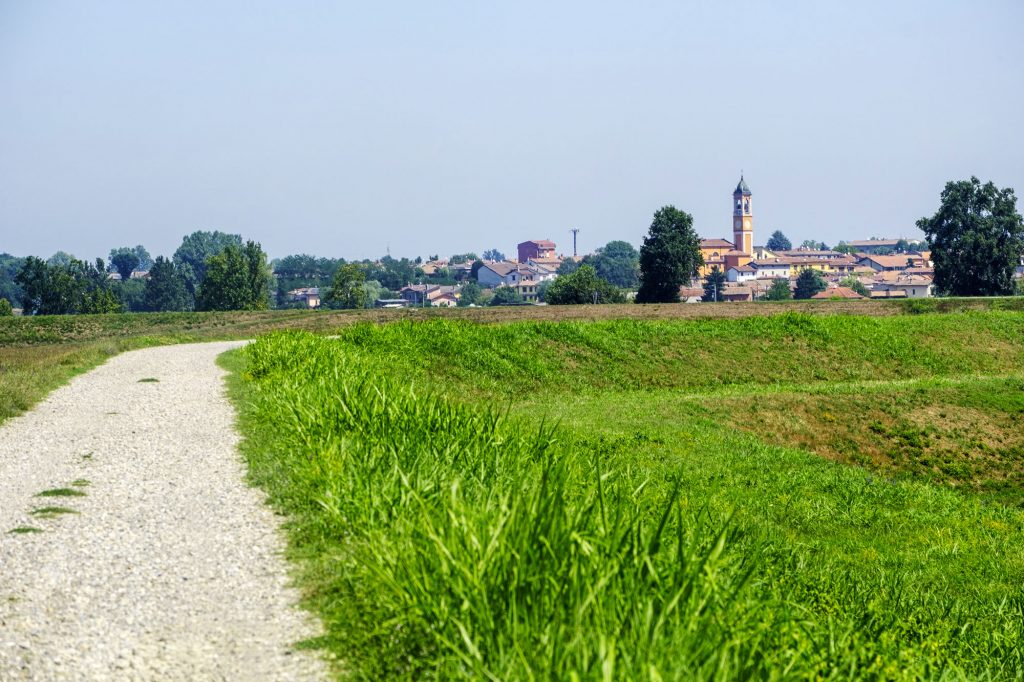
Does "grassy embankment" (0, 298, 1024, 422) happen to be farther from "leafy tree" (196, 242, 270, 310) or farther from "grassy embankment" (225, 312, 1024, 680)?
"leafy tree" (196, 242, 270, 310)

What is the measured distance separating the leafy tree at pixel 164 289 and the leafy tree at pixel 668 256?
2917 inches

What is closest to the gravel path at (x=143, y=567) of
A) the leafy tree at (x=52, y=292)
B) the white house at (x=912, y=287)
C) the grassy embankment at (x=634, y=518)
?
the grassy embankment at (x=634, y=518)

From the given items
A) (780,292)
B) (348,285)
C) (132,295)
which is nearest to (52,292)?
(348,285)

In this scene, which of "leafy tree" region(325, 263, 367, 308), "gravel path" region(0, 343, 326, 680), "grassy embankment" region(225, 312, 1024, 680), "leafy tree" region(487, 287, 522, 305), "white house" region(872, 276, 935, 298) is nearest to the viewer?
"grassy embankment" region(225, 312, 1024, 680)

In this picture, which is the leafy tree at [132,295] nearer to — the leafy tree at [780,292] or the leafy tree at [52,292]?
Result: the leafy tree at [52,292]

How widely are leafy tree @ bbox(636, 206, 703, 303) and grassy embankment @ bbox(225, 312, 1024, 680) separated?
193 ft

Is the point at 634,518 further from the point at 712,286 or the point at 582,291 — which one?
the point at 712,286

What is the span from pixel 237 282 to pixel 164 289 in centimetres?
4750

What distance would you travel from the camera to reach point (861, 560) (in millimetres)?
12711

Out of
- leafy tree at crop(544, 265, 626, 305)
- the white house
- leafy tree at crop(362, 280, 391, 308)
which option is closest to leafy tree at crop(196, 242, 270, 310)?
leafy tree at crop(544, 265, 626, 305)

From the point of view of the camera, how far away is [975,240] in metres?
86.1

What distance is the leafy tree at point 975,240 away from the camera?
282ft

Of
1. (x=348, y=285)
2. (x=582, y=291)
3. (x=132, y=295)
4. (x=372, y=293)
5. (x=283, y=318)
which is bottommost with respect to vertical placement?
(x=372, y=293)

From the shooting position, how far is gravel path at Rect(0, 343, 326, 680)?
6285mm
